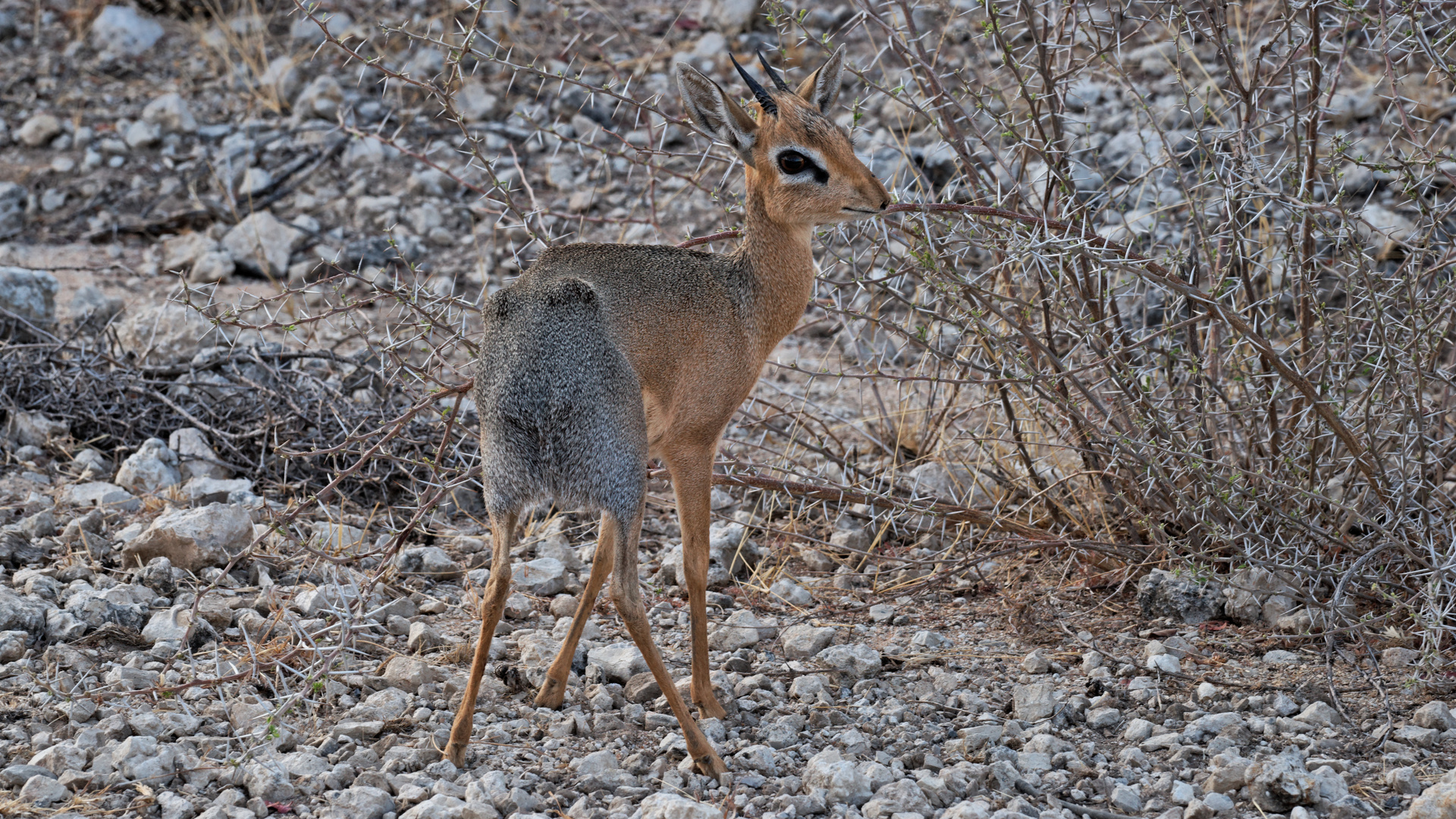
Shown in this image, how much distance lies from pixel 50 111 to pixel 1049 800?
9150mm

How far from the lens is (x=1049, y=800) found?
3490mm

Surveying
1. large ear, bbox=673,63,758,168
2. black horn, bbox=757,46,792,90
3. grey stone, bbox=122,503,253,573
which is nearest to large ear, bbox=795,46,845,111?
black horn, bbox=757,46,792,90

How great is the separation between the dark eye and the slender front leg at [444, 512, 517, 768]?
1388 mm

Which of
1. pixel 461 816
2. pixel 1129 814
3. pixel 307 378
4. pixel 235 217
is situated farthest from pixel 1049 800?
pixel 235 217

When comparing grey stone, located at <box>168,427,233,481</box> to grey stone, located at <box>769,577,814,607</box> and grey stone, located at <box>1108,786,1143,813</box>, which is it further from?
grey stone, located at <box>1108,786,1143,813</box>

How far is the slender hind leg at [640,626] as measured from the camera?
143 inches

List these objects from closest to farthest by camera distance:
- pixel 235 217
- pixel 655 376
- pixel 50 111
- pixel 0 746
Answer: pixel 0 746 → pixel 655 376 → pixel 235 217 → pixel 50 111

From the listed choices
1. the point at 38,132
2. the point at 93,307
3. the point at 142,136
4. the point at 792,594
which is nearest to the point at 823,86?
the point at 792,594

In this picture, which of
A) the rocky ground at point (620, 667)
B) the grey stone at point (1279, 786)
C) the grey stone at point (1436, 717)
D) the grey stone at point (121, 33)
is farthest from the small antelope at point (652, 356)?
the grey stone at point (121, 33)

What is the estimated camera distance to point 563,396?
3.56 meters

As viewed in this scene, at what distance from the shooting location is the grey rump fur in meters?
3.57

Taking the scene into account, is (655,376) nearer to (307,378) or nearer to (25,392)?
(307,378)

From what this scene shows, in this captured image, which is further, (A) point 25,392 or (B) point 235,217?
(B) point 235,217

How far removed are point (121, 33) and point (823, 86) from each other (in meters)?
8.08
